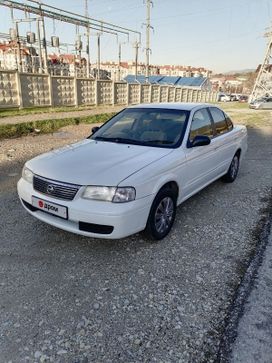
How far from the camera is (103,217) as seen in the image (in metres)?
2.88

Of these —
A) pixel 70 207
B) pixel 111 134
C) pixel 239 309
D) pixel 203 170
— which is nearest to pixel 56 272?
pixel 70 207

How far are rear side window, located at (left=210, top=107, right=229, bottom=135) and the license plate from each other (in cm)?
→ 301

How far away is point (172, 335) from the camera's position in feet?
7.40

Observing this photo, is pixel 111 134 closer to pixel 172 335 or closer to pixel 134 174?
pixel 134 174

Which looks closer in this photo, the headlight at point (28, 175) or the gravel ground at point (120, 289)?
the gravel ground at point (120, 289)

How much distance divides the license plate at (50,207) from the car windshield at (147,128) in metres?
1.36

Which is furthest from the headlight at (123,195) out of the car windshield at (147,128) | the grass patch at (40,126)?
the grass patch at (40,126)

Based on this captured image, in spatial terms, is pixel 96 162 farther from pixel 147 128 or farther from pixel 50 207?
pixel 147 128

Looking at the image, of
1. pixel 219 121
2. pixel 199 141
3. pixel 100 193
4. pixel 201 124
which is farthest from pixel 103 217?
pixel 219 121

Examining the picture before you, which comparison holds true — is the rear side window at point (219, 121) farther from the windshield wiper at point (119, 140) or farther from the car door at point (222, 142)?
the windshield wiper at point (119, 140)

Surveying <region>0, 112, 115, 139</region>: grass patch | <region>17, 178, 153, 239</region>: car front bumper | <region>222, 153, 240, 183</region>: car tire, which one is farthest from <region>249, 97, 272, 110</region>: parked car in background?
<region>17, 178, 153, 239</region>: car front bumper

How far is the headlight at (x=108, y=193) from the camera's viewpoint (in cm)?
292

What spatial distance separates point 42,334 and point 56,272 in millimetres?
752

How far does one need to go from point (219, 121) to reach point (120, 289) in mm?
3480
